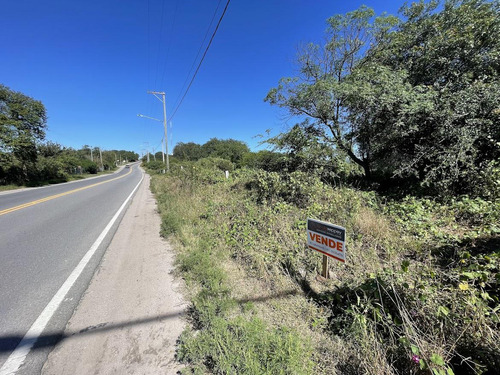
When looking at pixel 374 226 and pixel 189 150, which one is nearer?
pixel 374 226

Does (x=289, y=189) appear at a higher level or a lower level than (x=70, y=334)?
higher

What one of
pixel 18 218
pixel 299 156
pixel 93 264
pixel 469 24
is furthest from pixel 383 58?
pixel 18 218

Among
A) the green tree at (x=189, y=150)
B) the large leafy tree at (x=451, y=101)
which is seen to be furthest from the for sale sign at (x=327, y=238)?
the green tree at (x=189, y=150)

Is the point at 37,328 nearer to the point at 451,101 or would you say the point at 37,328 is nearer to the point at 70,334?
the point at 70,334

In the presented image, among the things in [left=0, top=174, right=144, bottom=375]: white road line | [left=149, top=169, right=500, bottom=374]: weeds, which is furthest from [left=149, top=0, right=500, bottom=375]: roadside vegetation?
[left=0, top=174, right=144, bottom=375]: white road line

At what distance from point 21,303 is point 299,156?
313 inches

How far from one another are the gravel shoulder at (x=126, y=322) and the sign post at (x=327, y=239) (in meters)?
1.86

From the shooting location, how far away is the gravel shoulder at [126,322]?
1.83 m

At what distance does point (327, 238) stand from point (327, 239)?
0.01m

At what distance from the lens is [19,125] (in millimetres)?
18531

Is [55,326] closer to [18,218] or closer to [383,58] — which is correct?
[18,218]

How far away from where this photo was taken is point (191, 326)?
2223mm

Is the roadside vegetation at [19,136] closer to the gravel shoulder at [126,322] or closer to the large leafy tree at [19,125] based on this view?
the large leafy tree at [19,125]

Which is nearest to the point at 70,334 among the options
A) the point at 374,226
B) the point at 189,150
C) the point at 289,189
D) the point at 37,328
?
the point at 37,328
